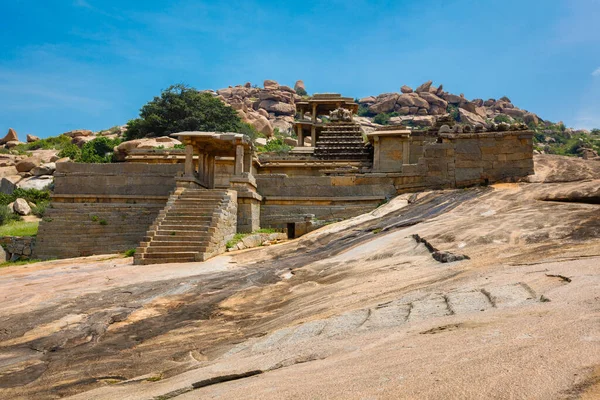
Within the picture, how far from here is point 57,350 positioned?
16.1ft

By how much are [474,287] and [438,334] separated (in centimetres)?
143

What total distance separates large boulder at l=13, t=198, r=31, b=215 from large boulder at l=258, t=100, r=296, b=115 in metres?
56.4

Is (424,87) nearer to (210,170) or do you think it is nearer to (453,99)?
(453,99)

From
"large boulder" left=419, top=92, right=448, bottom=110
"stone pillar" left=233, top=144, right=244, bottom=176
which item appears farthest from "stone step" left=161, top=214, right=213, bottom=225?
"large boulder" left=419, top=92, right=448, bottom=110

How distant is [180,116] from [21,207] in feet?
60.7

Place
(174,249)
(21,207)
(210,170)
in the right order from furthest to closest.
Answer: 1. (21,207)
2. (210,170)
3. (174,249)

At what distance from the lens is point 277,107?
74.4 meters

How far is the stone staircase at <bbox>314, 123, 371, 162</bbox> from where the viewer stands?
74.9 ft

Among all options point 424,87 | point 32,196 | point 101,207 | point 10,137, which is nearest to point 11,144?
point 10,137

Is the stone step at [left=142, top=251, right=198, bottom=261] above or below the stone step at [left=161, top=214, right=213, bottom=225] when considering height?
below

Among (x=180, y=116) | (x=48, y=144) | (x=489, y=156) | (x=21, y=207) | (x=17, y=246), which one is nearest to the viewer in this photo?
(x=489, y=156)

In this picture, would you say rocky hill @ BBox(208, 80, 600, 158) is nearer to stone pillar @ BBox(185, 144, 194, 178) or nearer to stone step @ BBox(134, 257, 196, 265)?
stone pillar @ BBox(185, 144, 194, 178)

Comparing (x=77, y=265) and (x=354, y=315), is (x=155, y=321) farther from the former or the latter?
(x=77, y=265)

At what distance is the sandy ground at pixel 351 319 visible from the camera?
246cm
